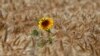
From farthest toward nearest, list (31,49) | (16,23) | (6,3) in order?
1. (6,3)
2. (16,23)
3. (31,49)

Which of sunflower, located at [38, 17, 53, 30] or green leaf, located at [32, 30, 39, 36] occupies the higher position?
sunflower, located at [38, 17, 53, 30]

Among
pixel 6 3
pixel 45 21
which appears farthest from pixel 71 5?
pixel 6 3

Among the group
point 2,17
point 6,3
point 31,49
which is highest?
point 6,3

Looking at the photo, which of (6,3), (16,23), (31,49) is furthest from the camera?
(6,3)

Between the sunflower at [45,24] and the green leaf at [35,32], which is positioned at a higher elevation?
the sunflower at [45,24]

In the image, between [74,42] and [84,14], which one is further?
[84,14]

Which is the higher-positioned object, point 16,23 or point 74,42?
point 16,23

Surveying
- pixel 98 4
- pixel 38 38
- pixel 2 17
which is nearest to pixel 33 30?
pixel 38 38

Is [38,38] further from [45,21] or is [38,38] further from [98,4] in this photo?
[98,4]
